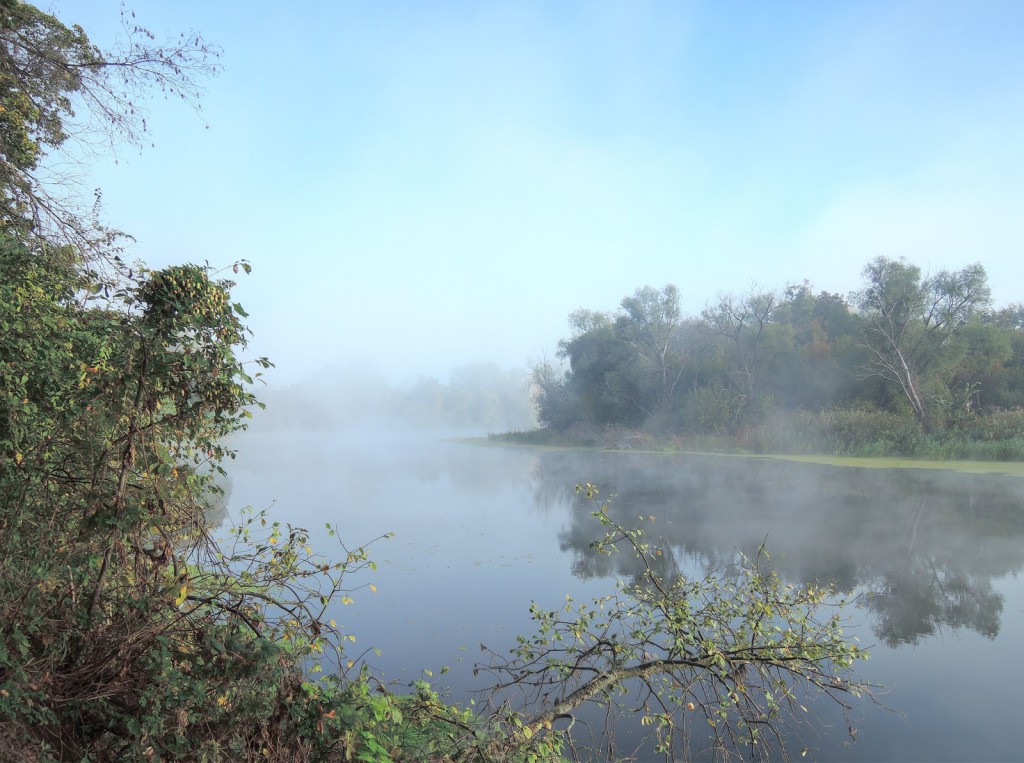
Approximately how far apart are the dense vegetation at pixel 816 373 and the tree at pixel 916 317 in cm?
5

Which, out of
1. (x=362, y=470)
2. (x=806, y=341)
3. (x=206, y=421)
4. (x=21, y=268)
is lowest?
(x=362, y=470)

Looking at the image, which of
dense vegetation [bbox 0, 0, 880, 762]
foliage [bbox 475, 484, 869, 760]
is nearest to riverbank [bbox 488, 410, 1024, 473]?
foliage [bbox 475, 484, 869, 760]

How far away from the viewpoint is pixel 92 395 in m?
2.88

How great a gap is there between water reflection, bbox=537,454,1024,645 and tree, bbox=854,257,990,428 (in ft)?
26.7

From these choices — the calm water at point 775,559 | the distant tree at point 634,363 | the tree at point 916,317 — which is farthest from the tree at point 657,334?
the calm water at point 775,559

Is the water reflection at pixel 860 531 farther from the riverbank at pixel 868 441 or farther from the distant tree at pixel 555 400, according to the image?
the distant tree at pixel 555 400

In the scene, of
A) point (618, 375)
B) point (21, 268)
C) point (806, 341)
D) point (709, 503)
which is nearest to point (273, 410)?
point (618, 375)

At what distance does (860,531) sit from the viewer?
1046 centimetres

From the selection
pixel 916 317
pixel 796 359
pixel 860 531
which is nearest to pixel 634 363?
pixel 796 359

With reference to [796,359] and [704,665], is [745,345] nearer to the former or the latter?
[796,359]

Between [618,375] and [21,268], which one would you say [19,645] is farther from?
[618,375]

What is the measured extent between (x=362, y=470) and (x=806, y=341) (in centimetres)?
2081

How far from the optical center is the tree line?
24078mm

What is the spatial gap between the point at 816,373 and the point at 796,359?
1.18 metres
